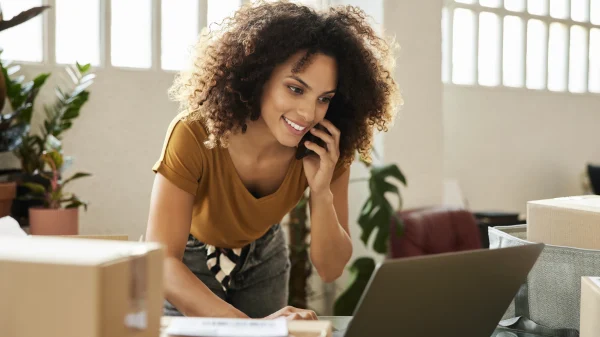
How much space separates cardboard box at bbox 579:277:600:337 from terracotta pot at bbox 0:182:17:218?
7.47ft

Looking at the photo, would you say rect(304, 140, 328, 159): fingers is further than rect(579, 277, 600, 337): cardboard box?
Yes

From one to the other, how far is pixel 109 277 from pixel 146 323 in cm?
10

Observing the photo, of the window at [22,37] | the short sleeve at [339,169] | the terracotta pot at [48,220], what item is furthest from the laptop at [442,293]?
the window at [22,37]

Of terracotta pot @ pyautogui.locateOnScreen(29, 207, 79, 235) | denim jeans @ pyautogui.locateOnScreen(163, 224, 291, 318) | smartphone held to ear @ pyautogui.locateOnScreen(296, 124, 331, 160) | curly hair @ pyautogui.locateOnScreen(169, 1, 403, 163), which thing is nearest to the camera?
curly hair @ pyautogui.locateOnScreen(169, 1, 403, 163)

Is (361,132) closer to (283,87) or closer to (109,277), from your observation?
(283,87)

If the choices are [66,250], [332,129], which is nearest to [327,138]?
[332,129]

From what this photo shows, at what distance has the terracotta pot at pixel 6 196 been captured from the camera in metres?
2.71

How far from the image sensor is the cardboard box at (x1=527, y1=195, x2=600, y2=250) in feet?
4.10

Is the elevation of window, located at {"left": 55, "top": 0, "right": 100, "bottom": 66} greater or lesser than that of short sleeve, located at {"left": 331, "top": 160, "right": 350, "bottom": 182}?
greater

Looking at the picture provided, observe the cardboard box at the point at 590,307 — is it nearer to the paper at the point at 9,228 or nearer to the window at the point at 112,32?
the paper at the point at 9,228

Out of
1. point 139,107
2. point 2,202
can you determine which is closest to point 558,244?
point 2,202

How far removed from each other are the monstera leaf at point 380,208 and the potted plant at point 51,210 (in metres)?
1.68

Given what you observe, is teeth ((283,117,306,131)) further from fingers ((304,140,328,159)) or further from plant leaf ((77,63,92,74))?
plant leaf ((77,63,92,74))

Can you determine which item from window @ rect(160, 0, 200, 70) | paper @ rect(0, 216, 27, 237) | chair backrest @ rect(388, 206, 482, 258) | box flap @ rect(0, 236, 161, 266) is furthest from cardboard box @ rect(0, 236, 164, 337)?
chair backrest @ rect(388, 206, 482, 258)
